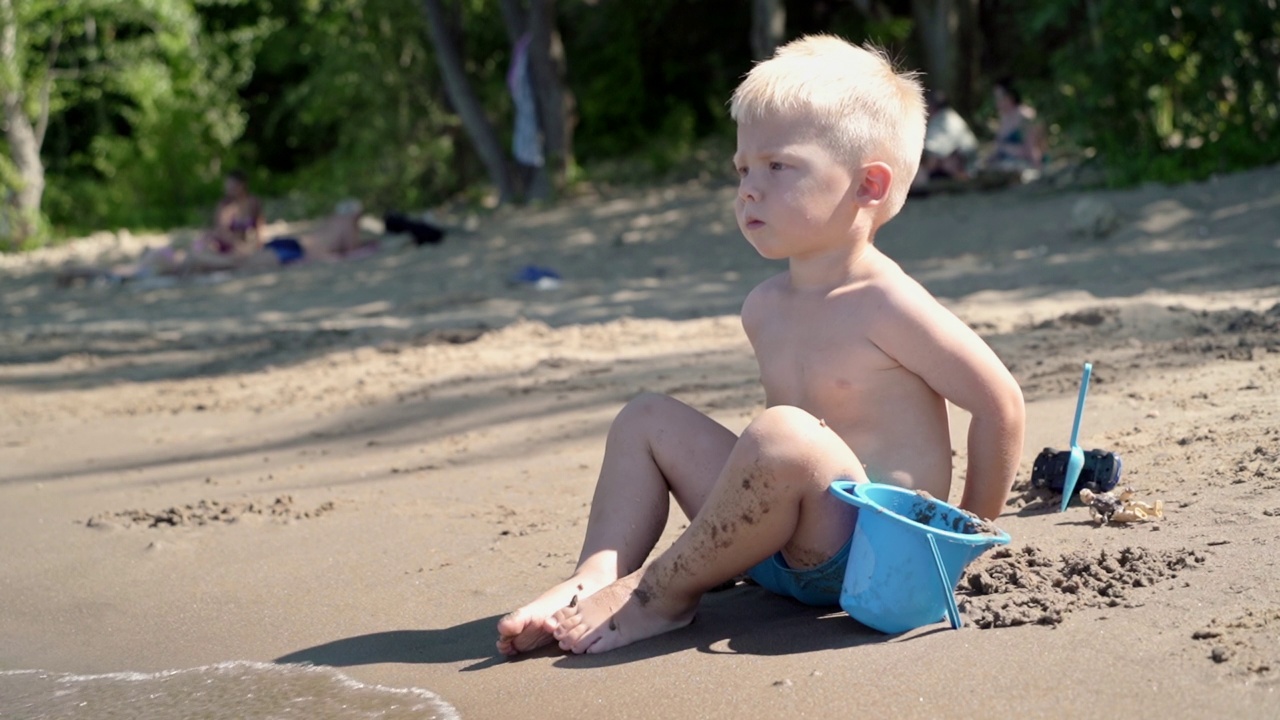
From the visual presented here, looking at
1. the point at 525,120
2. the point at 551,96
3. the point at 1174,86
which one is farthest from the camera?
the point at 551,96

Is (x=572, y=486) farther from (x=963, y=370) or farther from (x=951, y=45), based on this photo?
(x=951, y=45)

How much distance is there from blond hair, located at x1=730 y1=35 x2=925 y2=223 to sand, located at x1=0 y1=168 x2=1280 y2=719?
896 millimetres

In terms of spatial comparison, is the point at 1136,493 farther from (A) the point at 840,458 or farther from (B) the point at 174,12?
(B) the point at 174,12

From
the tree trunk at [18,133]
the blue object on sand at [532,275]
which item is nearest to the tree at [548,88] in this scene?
the blue object on sand at [532,275]

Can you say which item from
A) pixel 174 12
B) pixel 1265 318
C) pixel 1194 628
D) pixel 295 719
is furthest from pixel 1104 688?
pixel 174 12

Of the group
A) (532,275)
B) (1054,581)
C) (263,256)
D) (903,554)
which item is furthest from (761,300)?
(263,256)

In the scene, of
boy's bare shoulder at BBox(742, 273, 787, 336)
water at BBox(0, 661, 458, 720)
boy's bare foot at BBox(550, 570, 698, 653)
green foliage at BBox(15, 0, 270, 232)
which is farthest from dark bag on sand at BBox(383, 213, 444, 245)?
boy's bare foot at BBox(550, 570, 698, 653)

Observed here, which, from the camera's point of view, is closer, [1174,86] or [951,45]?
[1174,86]

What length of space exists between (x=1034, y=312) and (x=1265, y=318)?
4.17ft

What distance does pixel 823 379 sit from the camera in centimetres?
284

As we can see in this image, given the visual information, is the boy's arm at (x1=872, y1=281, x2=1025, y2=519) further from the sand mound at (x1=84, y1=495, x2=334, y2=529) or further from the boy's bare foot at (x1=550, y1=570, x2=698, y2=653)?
the sand mound at (x1=84, y1=495, x2=334, y2=529)

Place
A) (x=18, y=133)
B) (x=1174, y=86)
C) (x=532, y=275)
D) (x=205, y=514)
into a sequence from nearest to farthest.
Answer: (x=205, y=514) < (x=532, y=275) < (x=1174, y=86) < (x=18, y=133)

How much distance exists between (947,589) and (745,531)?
0.39 metres

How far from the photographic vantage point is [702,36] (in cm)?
1680
